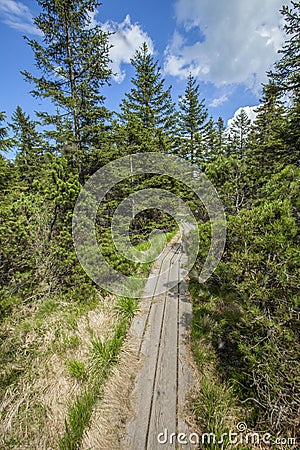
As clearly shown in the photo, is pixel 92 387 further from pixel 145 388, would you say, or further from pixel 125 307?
pixel 125 307

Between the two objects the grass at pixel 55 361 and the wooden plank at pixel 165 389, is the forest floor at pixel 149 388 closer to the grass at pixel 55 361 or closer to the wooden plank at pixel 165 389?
the wooden plank at pixel 165 389

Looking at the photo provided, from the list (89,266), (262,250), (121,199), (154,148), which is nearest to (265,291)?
(262,250)

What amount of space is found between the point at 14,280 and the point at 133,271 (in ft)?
8.84

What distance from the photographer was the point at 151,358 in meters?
2.67

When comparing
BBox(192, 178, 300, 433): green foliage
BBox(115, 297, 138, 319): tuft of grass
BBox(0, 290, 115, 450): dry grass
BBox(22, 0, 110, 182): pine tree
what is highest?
BBox(22, 0, 110, 182): pine tree

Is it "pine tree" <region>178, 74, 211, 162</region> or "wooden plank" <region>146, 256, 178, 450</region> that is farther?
"pine tree" <region>178, 74, 211, 162</region>

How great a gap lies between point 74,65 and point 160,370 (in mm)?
8994

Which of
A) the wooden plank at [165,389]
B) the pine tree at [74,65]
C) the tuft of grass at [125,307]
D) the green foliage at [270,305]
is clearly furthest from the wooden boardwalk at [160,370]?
the pine tree at [74,65]

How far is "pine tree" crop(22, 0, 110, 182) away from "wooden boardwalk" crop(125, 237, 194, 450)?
5356 mm

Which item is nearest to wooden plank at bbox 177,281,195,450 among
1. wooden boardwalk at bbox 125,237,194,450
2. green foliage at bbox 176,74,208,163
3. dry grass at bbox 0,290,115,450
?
wooden boardwalk at bbox 125,237,194,450

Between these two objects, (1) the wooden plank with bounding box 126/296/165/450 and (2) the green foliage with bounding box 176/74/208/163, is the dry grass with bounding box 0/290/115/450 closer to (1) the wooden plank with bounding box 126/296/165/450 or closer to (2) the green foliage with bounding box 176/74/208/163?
(1) the wooden plank with bounding box 126/296/165/450

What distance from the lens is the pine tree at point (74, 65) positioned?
20.5 ft

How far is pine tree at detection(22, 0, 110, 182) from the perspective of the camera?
246 inches

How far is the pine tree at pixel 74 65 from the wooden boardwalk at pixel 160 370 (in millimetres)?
5356
